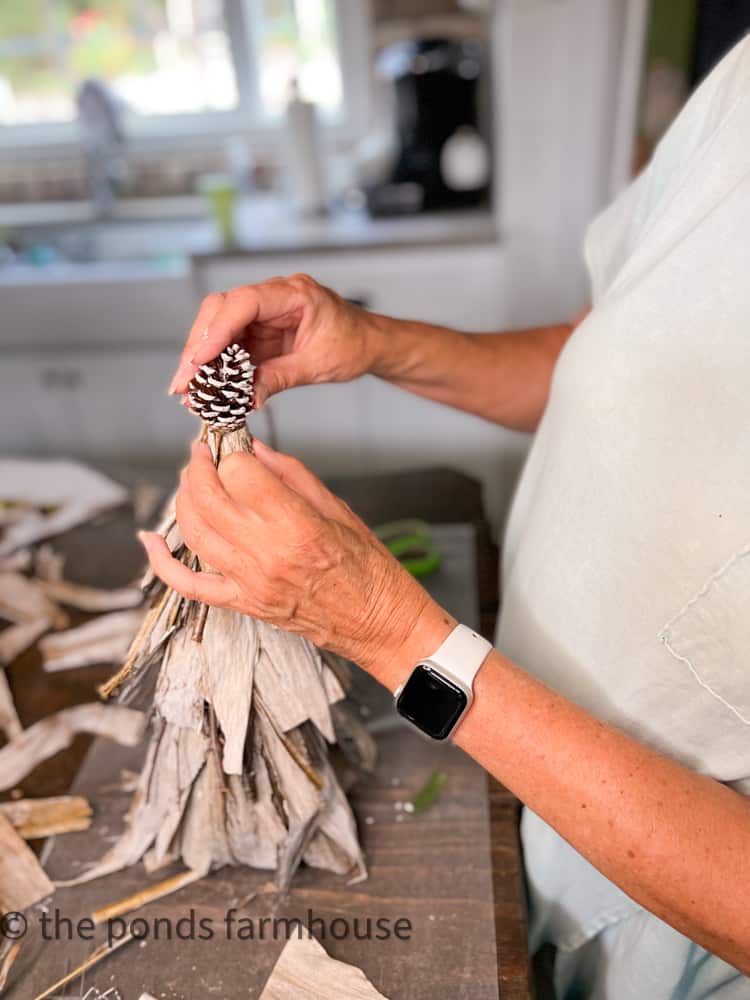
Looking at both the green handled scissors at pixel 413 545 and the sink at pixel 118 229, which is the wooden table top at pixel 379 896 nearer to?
the green handled scissors at pixel 413 545

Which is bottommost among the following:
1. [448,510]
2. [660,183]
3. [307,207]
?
[448,510]

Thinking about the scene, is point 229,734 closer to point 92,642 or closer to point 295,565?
point 295,565

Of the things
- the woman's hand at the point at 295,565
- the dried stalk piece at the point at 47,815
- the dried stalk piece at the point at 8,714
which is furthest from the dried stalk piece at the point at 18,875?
the woman's hand at the point at 295,565

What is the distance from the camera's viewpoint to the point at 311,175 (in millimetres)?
2002

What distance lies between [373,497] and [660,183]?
Answer: 1.97 feet

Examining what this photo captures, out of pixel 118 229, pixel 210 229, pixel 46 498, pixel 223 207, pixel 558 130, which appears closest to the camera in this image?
pixel 46 498

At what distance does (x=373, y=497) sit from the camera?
1181 mm

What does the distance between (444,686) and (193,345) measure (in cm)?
34

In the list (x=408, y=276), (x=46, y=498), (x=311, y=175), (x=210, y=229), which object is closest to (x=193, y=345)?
(x=46, y=498)

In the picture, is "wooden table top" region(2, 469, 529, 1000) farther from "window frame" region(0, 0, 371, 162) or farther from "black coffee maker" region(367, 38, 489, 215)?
"window frame" region(0, 0, 371, 162)

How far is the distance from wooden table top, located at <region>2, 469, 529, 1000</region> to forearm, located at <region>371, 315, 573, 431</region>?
35cm

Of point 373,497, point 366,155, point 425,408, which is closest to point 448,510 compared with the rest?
point 373,497

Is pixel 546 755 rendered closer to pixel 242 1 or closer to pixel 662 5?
pixel 662 5

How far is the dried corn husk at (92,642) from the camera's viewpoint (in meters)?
0.89
